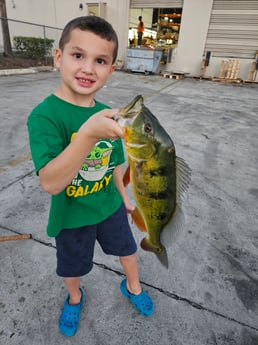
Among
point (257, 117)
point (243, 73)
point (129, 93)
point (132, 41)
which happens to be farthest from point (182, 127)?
point (132, 41)

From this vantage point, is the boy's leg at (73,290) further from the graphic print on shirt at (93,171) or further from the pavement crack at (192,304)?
the graphic print on shirt at (93,171)

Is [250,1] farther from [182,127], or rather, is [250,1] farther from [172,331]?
[172,331]

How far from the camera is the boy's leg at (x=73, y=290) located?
5.08 ft

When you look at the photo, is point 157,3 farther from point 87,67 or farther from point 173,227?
point 173,227

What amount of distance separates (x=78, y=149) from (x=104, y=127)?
14cm

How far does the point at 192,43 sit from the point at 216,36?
1.19 metres

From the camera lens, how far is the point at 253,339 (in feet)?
5.00

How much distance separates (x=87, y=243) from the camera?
1431 millimetres

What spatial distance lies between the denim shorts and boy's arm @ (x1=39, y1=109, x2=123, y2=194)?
1.51 feet

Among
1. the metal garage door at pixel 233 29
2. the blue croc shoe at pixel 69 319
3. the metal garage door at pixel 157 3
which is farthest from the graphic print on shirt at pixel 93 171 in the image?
the metal garage door at pixel 157 3

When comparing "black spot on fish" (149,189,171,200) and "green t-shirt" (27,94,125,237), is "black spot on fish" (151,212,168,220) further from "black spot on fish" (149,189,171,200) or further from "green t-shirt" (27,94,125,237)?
"green t-shirt" (27,94,125,237)

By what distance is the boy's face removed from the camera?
1.12 m

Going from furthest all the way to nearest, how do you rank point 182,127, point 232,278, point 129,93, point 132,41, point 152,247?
1. point 132,41
2. point 129,93
3. point 182,127
4. point 232,278
5. point 152,247

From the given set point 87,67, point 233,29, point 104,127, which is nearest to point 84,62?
point 87,67
